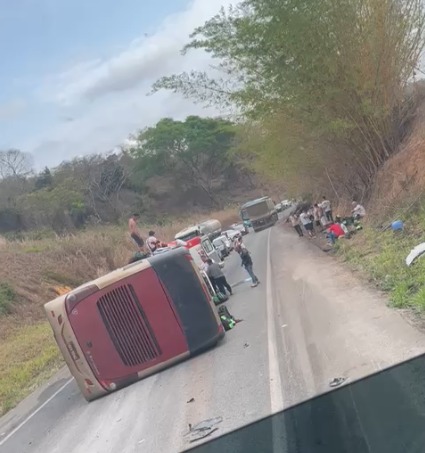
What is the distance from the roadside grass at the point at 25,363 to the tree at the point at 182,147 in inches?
2091

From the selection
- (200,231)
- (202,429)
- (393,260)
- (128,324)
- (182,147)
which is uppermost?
(182,147)

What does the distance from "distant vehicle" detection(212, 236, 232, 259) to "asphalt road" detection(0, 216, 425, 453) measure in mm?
22636

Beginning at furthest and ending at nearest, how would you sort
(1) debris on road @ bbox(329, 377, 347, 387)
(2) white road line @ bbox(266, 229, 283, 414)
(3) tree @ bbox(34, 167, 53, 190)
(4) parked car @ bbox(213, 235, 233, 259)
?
1. (3) tree @ bbox(34, 167, 53, 190)
2. (4) parked car @ bbox(213, 235, 233, 259)
3. (2) white road line @ bbox(266, 229, 283, 414)
4. (1) debris on road @ bbox(329, 377, 347, 387)

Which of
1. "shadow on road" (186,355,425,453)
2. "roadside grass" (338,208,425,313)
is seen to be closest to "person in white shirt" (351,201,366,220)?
"roadside grass" (338,208,425,313)

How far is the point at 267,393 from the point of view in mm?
8711

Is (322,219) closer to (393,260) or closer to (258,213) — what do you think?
(393,260)

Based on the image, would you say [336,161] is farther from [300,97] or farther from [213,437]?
[213,437]

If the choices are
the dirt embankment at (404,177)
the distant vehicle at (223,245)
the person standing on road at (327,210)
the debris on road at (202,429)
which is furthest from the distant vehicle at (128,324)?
the distant vehicle at (223,245)

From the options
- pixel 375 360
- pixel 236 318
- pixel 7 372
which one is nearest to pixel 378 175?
pixel 236 318

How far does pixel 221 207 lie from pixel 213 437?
74019 millimetres

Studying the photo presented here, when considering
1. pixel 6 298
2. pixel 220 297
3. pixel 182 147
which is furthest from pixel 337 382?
pixel 182 147

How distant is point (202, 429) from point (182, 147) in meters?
71.1

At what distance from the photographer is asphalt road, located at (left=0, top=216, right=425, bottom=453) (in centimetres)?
643

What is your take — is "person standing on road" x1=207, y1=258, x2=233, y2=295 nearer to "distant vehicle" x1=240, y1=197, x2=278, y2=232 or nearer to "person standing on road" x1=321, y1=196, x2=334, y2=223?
"person standing on road" x1=321, y1=196, x2=334, y2=223
